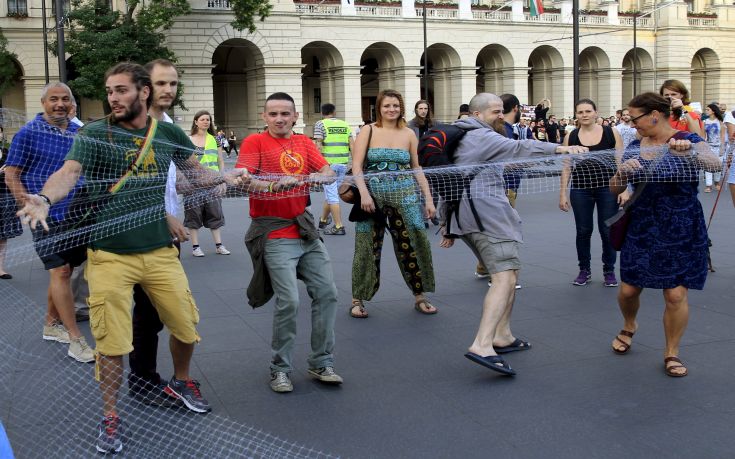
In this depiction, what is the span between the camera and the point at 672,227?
4.99 m

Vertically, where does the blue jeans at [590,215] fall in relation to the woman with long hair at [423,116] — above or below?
below

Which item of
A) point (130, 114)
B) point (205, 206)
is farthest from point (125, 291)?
point (205, 206)

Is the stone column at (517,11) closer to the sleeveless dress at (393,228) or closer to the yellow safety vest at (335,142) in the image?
the yellow safety vest at (335,142)

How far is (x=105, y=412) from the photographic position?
13.1ft

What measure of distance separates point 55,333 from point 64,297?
542mm

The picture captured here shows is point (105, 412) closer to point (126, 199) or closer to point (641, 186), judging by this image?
point (126, 199)

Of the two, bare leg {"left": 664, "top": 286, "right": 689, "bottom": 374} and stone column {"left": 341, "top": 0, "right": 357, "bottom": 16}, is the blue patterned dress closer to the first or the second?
bare leg {"left": 664, "top": 286, "right": 689, "bottom": 374}

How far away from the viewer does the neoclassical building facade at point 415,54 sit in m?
39.7

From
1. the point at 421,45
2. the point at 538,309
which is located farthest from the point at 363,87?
the point at 538,309

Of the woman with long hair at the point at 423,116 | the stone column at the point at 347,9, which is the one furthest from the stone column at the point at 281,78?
the woman with long hair at the point at 423,116

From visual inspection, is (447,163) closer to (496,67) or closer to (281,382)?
(281,382)

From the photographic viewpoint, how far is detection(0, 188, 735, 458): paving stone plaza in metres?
3.94

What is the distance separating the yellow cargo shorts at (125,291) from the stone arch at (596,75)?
49738mm

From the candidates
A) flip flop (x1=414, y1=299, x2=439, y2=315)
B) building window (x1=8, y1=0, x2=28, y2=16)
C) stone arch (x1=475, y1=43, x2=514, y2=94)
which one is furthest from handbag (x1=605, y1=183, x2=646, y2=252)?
stone arch (x1=475, y1=43, x2=514, y2=94)
